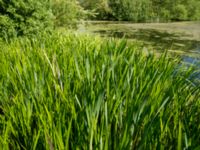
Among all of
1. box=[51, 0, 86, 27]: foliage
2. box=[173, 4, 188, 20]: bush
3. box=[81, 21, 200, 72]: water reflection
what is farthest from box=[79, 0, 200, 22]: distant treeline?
box=[51, 0, 86, 27]: foliage

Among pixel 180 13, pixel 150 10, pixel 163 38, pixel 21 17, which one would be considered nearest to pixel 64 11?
pixel 21 17

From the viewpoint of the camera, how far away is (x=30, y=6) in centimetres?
348

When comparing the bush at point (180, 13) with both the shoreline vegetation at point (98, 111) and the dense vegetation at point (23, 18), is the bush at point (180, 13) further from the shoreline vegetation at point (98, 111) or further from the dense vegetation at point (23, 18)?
A: the shoreline vegetation at point (98, 111)

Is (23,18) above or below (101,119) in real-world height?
above

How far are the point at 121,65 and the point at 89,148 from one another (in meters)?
0.65

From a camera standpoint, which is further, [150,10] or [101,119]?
[150,10]

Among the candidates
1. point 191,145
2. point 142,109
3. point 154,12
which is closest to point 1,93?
point 142,109

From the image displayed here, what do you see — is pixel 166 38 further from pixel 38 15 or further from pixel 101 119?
pixel 101 119

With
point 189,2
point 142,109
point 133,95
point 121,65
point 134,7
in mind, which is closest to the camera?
point 142,109

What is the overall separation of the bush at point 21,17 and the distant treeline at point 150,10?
1353 centimetres

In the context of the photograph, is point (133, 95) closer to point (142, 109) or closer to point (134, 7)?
point (142, 109)

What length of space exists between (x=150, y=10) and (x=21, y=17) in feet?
55.7

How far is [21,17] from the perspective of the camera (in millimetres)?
3422

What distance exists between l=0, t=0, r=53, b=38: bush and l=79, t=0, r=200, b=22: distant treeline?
44.4ft
